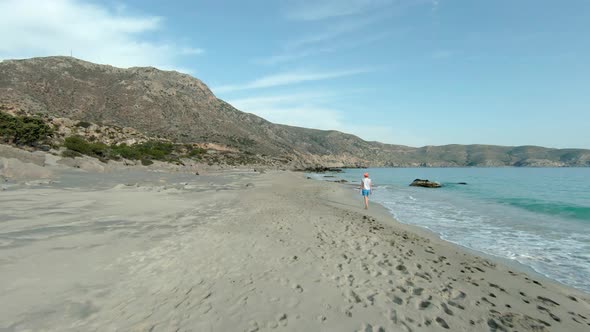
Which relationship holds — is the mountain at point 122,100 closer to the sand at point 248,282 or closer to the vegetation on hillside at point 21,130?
the vegetation on hillside at point 21,130

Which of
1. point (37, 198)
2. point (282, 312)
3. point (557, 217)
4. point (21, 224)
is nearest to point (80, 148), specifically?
point (37, 198)

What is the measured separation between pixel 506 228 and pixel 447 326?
41.5 feet

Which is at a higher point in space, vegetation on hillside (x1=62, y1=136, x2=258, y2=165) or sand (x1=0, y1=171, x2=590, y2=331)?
vegetation on hillside (x1=62, y1=136, x2=258, y2=165)

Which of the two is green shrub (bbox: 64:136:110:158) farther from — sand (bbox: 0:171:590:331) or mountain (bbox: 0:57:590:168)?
sand (bbox: 0:171:590:331)

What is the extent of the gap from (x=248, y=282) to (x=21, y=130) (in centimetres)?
5028

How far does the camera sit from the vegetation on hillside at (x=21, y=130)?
39.1 meters

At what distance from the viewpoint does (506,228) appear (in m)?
14.1

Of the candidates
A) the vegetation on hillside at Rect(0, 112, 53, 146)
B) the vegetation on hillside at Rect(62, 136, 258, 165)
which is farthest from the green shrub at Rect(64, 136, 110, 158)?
the vegetation on hillside at Rect(0, 112, 53, 146)

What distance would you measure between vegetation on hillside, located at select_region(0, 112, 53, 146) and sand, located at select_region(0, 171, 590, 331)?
4058cm

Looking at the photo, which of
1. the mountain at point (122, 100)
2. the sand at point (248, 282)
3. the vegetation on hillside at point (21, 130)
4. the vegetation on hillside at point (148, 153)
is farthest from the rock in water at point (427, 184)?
the mountain at point (122, 100)

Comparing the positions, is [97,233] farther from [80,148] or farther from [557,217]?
[80,148]

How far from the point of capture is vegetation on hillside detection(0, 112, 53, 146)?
3912 centimetres

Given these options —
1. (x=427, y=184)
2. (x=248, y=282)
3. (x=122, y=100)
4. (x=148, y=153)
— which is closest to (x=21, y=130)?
(x=148, y=153)

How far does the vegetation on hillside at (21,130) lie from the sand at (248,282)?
40.6 meters
